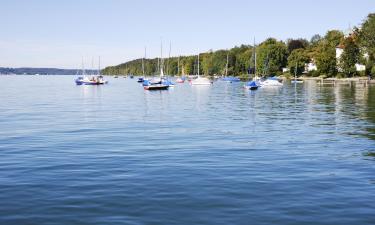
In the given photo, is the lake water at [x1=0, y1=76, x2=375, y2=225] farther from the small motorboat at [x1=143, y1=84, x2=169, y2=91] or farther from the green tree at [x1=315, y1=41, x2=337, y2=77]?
the green tree at [x1=315, y1=41, x2=337, y2=77]

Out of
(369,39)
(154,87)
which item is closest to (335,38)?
(369,39)

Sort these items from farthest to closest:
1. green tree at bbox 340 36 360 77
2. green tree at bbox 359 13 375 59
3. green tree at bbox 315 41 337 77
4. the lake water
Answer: green tree at bbox 315 41 337 77, green tree at bbox 340 36 360 77, green tree at bbox 359 13 375 59, the lake water

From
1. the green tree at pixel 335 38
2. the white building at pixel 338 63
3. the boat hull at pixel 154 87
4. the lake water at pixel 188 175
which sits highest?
the green tree at pixel 335 38

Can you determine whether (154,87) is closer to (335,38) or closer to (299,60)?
(335,38)

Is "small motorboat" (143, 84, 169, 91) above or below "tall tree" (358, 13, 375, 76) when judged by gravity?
below

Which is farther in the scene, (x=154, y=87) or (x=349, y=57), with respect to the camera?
(x=349, y=57)

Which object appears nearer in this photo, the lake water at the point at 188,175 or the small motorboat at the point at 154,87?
the lake water at the point at 188,175

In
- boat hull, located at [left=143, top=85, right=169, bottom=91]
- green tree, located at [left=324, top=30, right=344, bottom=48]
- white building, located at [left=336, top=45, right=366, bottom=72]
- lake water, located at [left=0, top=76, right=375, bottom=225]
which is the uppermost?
green tree, located at [left=324, top=30, right=344, bottom=48]

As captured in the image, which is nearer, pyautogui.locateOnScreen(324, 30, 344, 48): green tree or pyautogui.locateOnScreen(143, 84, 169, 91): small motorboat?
pyautogui.locateOnScreen(143, 84, 169, 91): small motorboat

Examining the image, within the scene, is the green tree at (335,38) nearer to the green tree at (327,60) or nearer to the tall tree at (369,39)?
the green tree at (327,60)

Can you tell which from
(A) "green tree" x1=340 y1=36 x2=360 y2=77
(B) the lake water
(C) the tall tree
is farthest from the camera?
(A) "green tree" x1=340 y1=36 x2=360 y2=77

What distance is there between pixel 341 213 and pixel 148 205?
5.75 meters

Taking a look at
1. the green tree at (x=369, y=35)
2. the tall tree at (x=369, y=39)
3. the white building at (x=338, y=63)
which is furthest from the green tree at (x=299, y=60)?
the tall tree at (x=369, y=39)

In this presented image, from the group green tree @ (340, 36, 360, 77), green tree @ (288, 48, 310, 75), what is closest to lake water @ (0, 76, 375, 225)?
green tree @ (340, 36, 360, 77)
